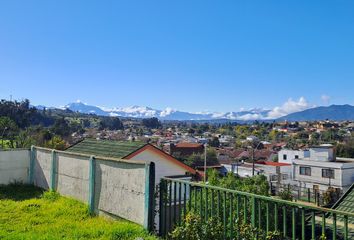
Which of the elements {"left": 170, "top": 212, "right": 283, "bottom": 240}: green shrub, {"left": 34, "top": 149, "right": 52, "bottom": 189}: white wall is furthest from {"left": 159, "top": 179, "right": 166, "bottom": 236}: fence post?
{"left": 34, "top": 149, "right": 52, "bottom": 189}: white wall

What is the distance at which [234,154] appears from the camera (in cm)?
8100

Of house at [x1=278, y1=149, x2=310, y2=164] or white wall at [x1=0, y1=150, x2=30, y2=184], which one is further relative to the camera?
house at [x1=278, y1=149, x2=310, y2=164]

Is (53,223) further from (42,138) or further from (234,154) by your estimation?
(234,154)

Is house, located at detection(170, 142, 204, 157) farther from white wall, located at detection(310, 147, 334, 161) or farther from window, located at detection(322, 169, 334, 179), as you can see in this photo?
window, located at detection(322, 169, 334, 179)

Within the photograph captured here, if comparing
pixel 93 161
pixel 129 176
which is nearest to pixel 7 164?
pixel 93 161

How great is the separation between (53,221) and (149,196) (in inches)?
87.2

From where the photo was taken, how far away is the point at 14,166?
10.6m

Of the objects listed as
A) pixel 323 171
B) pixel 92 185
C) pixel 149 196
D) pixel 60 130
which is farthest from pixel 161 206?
pixel 60 130

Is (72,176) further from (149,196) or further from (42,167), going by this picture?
(149,196)

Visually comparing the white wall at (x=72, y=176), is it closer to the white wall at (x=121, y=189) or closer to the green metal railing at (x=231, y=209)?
the white wall at (x=121, y=189)

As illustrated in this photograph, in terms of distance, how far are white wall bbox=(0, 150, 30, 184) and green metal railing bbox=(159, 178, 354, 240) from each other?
637 cm

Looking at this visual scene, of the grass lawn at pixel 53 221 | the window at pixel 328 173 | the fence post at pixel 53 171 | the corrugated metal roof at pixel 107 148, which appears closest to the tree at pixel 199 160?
the window at pixel 328 173

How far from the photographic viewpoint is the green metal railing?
14.0 feet

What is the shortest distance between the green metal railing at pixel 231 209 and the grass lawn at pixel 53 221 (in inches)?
23.2
